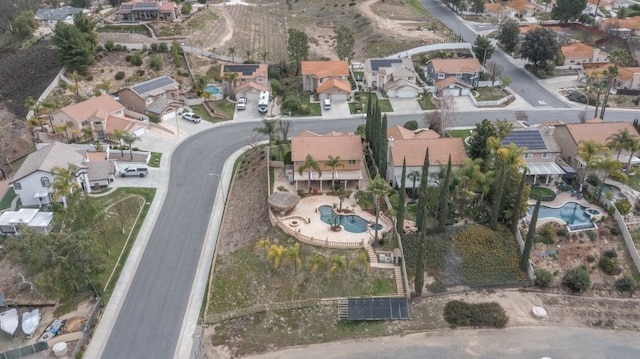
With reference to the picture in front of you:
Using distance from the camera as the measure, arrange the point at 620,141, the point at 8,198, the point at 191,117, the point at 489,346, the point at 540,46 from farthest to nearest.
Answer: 1. the point at 540,46
2. the point at 191,117
3. the point at 8,198
4. the point at 620,141
5. the point at 489,346

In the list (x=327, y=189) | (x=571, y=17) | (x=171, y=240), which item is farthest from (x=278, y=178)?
(x=571, y=17)

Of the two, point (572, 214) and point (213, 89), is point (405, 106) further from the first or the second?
point (572, 214)

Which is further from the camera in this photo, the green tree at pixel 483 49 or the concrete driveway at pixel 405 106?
the green tree at pixel 483 49

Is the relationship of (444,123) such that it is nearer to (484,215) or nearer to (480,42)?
(484,215)

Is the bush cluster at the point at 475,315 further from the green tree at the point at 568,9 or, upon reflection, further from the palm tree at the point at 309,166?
the green tree at the point at 568,9

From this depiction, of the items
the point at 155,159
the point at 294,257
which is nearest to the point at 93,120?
the point at 155,159

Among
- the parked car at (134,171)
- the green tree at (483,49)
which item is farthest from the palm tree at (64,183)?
the green tree at (483,49)
